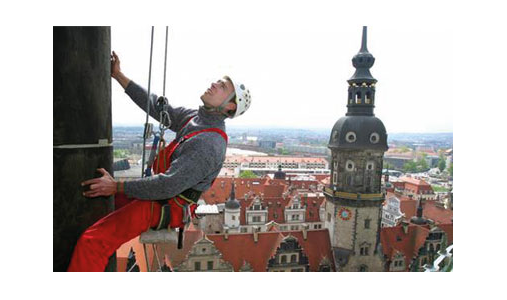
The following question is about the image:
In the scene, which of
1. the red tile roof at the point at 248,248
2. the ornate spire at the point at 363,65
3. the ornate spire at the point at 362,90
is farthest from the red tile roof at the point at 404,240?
the ornate spire at the point at 363,65

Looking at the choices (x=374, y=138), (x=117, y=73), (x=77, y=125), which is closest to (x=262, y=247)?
(x=374, y=138)

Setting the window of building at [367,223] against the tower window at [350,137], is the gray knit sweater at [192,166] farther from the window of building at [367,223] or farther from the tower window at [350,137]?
the window of building at [367,223]

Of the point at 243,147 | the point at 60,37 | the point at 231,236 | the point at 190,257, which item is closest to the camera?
the point at 60,37

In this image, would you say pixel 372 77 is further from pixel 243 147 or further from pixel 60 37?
pixel 243 147

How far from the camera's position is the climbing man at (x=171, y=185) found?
3.98 feet

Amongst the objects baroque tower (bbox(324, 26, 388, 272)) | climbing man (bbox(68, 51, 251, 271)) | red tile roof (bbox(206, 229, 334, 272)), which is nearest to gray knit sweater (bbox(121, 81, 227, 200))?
climbing man (bbox(68, 51, 251, 271))

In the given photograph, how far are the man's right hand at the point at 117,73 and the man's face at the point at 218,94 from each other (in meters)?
0.41

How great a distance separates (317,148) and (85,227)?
200 ft

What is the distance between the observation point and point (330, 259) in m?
14.2

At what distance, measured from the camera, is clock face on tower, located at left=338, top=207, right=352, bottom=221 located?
45.2 ft

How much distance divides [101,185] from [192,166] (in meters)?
0.30

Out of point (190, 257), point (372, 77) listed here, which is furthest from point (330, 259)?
point (372, 77)

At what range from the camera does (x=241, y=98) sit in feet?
4.51

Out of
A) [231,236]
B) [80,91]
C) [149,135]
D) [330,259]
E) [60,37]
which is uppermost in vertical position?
[60,37]
